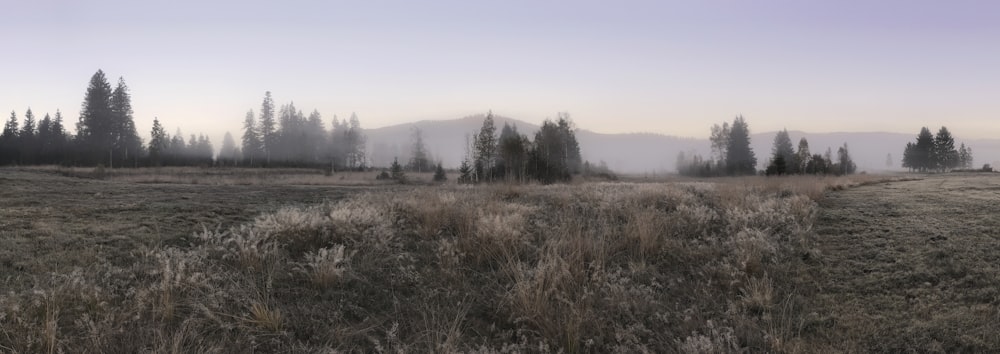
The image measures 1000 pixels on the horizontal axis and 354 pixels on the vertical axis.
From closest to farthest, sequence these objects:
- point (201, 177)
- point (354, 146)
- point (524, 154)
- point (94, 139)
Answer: point (201, 177), point (524, 154), point (94, 139), point (354, 146)

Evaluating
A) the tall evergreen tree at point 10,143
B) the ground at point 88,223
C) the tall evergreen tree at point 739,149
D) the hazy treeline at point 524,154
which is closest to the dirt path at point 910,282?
the ground at point 88,223

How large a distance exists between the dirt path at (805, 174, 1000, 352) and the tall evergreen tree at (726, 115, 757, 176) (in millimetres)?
70274

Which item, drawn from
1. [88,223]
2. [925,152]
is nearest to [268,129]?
[88,223]

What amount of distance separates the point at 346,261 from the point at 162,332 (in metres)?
1.89

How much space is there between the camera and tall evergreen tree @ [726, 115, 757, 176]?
72188mm

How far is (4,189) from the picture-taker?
35.0ft

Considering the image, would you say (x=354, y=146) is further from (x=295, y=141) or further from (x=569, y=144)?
(x=569, y=144)

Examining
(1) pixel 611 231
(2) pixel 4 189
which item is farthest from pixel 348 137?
(1) pixel 611 231

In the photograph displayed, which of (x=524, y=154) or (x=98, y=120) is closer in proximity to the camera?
(x=524, y=154)

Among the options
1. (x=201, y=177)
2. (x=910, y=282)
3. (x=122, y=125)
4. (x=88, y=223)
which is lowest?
(x=910, y=282)

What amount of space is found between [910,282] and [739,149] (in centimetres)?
7847

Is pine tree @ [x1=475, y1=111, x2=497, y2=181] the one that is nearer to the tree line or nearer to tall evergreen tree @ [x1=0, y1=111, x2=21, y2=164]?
tall evergreen tree @ [x1=0, y1=111, x2=21, y2=164]

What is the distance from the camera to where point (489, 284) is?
4.96 metres

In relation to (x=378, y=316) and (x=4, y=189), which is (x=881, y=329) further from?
(x=4, y=189)
